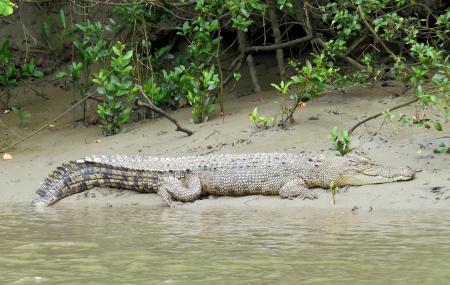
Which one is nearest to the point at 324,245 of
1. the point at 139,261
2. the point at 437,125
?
the point at 139,261

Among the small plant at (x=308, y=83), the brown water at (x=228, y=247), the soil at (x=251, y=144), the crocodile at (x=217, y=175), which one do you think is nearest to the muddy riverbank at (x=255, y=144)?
the soil at (x=251, y=144)

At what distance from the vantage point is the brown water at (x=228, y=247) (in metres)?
4.76

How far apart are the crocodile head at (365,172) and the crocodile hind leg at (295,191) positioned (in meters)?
0.34

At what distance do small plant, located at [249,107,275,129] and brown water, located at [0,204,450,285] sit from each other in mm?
1871

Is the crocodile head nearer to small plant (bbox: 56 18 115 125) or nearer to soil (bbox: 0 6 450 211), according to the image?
soil (bbox: 0 6 450 211)

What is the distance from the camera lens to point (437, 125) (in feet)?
26.0

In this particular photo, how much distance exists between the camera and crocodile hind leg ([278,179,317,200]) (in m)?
7.98

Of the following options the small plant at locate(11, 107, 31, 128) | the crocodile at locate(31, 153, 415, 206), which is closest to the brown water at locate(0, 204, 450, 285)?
the crocodile at locate(31, 153, 415, 206)

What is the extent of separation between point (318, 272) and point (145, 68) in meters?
7.28

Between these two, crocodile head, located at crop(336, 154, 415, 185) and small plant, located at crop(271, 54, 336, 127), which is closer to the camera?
crocodile head, located at crop(336, 154, 415, 185)

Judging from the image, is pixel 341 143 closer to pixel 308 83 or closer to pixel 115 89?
pixel 308 83

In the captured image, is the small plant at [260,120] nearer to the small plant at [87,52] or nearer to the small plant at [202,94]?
the small plant at [202,94]

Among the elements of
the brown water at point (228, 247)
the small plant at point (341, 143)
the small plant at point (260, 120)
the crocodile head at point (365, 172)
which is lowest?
the brown water at point (228, 247)

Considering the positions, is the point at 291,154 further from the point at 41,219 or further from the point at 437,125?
the point at 41,219
